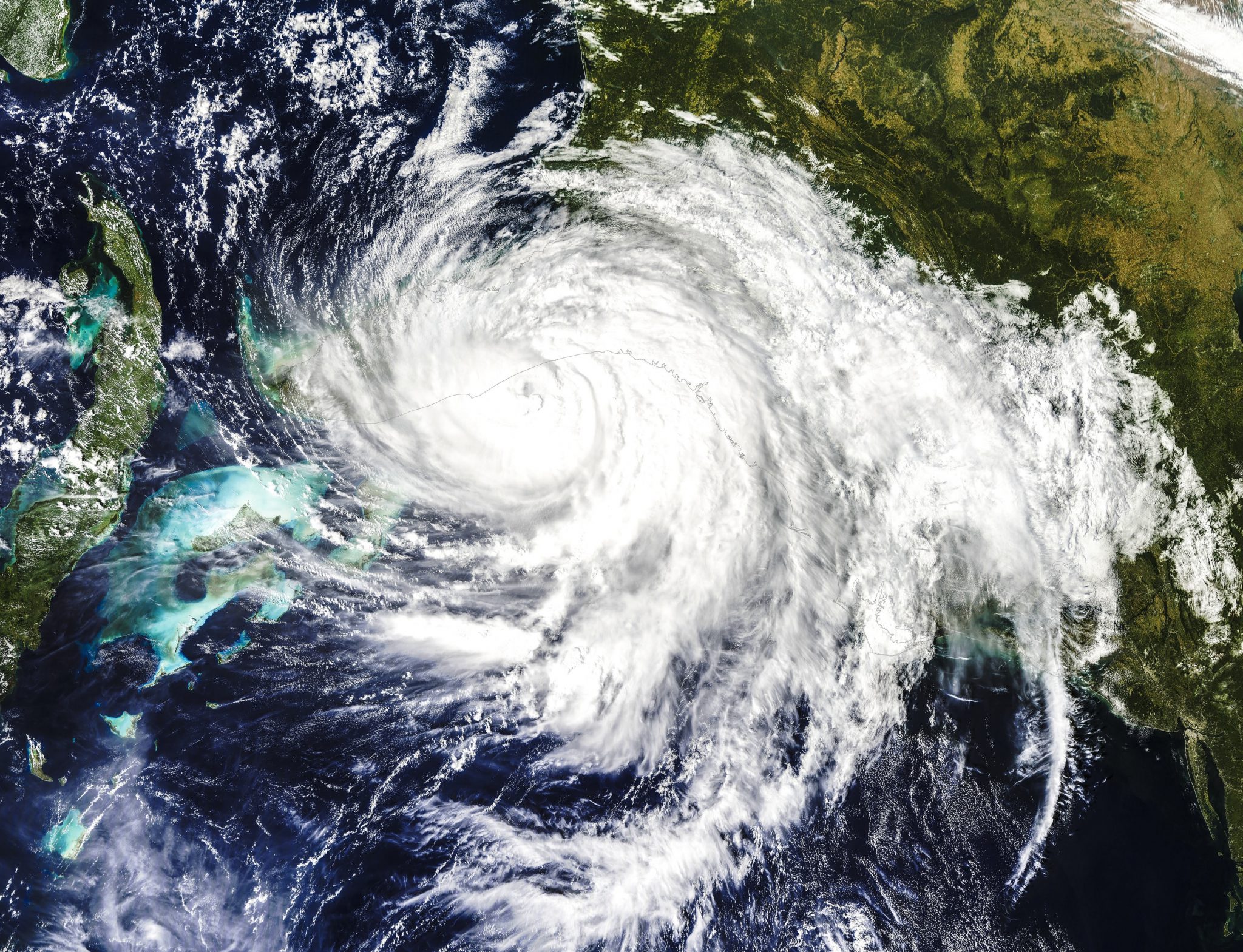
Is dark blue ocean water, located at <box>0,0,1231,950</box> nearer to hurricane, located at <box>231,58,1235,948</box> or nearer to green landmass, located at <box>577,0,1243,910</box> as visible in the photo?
hurricane, located at <box>231,58,1235,948</box>

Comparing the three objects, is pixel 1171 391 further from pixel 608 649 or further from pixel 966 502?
pixel 608 649

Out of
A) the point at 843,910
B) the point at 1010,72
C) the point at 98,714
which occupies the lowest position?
the point at 98,714

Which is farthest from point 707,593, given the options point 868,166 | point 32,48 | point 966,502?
point 32,48

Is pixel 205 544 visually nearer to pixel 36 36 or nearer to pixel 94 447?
pixel 94 447

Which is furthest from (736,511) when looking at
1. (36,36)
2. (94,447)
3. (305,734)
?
(36,36)

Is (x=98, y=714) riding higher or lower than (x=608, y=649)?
lower

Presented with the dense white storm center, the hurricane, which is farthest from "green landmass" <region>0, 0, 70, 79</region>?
the dense white storm center

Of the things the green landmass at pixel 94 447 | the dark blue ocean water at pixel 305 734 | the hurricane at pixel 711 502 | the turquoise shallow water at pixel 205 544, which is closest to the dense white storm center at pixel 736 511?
the hurricane at pixel 711 502

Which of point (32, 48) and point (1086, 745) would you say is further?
point (32, 48)
